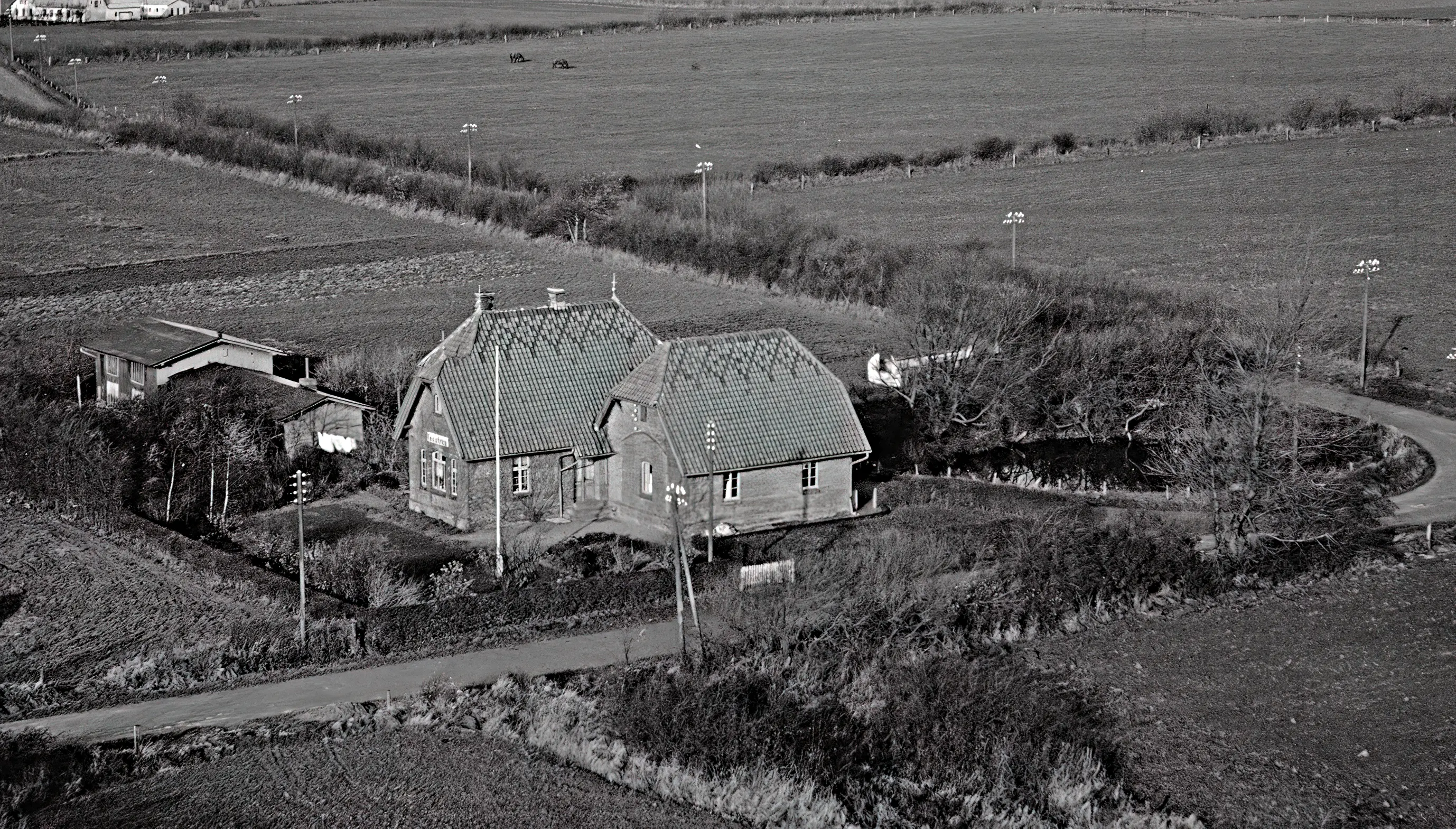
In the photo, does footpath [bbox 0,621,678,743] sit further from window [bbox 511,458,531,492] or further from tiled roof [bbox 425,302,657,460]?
tiled roof [bbox 425,302,657,460]

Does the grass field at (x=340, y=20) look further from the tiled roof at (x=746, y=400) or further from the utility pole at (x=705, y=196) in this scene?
the tiled roof at (x=746, y=400)

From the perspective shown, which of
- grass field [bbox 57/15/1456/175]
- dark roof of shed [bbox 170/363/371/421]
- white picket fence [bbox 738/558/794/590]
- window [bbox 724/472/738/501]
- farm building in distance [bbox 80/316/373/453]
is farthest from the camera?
grass field [bbox 57/15/1456/175]

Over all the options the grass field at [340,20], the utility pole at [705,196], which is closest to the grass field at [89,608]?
the utility pole at [705,196]

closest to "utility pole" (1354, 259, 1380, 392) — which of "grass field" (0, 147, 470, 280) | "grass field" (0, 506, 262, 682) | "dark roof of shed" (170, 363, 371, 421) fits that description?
"dark roof of shed" (170, 363, 371, 421)

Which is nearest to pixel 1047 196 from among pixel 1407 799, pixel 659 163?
pixel 659 163

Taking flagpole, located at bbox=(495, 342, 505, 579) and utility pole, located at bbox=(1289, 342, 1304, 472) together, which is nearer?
flagpole, located at bbox=(495, 342, 505, 579)

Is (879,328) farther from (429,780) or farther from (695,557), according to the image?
(429,780)

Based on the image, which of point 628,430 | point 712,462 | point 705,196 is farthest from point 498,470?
point 705,196
